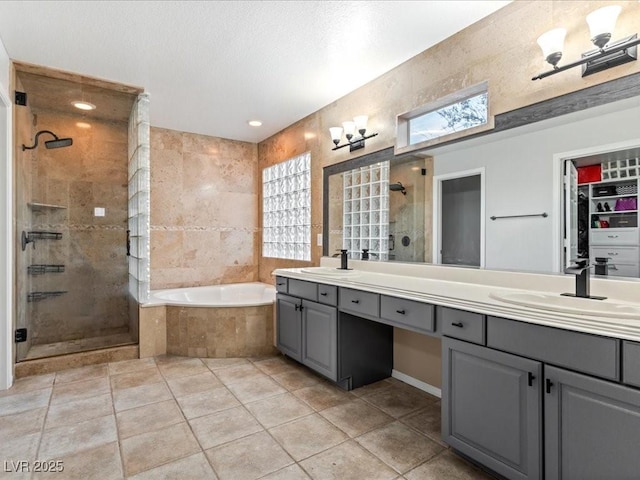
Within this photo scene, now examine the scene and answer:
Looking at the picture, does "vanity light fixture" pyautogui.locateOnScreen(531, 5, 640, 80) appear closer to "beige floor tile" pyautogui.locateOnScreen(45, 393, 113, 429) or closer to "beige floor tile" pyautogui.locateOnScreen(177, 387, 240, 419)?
"beige floor tile" pyautogui.locateOnScreen(177, 387, 240, 419)

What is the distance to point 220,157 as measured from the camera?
15.0 feet

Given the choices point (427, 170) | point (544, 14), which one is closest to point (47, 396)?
point (427, 170)

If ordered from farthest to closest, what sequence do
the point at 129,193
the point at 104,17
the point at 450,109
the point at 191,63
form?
the point at 129,193 → the point at 191,63 → the point at 450,109 → the point at 104,17

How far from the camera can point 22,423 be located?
2.06m

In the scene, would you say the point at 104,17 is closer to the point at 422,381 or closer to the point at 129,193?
the point at 129,193

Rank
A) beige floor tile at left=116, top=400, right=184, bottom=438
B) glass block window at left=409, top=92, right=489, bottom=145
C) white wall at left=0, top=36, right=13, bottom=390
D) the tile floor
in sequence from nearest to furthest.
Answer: the tile floor
beige floor tile at left=116, top=400, right=184, bottom=438
glass block window at left=409, top=92, right=489, bottom=145
white wall at left=0, top=36, right=13, bottom=390

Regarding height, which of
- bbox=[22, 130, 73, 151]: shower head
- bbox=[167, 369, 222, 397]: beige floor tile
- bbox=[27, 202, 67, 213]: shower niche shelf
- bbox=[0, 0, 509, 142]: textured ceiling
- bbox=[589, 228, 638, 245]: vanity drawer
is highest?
bbox=[0, 0, 509, 142]: textured ceiling

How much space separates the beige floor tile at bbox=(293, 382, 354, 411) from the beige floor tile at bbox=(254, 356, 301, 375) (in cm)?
40

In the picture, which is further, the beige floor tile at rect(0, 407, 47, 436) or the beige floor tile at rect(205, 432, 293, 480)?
the beige floor tile at rect(0, 407, 47, 436)

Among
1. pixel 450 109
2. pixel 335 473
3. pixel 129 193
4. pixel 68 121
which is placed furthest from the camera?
pixel 129 193

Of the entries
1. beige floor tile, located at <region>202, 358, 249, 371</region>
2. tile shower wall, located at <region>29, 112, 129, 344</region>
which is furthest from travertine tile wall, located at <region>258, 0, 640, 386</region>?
tile shower wall, located at <region>29, 112, 129, 344</region>

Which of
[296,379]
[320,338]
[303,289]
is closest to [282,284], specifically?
[303,289]

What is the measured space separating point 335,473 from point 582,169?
183 centimetres

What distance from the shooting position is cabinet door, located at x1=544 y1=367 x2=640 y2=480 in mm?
1140
